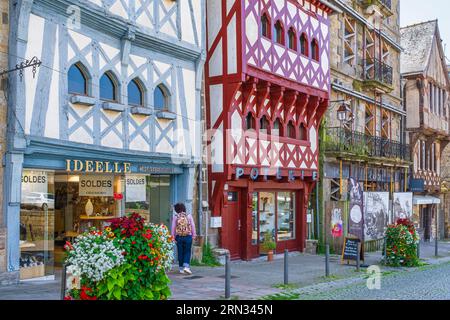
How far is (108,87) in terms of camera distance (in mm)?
13156

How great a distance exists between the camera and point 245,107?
17562 millimetres

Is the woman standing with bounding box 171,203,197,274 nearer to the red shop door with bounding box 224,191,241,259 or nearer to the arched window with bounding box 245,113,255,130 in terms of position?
the red shop door with bounding box 224,191,241,259

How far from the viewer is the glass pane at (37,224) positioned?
11.1 meters

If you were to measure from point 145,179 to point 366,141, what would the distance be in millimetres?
13057

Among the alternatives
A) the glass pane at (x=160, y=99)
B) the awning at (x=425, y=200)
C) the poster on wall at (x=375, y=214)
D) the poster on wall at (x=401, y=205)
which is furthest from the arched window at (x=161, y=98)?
the awning at (x=425, y=200)

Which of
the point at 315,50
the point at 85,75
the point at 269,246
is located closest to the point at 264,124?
the point at 269,246

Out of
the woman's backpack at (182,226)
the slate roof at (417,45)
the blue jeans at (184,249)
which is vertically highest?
the slate roof at (417,45)

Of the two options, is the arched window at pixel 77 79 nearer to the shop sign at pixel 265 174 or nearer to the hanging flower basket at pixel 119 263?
the hanging flower basket at pixel 119 263

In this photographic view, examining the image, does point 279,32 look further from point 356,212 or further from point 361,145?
point 361,145

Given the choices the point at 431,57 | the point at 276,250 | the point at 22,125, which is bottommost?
the point at 276,250

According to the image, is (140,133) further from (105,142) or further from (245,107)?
(245,107)

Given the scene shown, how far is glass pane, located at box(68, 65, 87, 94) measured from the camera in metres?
12.1

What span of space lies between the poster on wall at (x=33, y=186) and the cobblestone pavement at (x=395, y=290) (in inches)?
218

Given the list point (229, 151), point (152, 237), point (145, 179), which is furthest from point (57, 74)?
point (229, 151)
